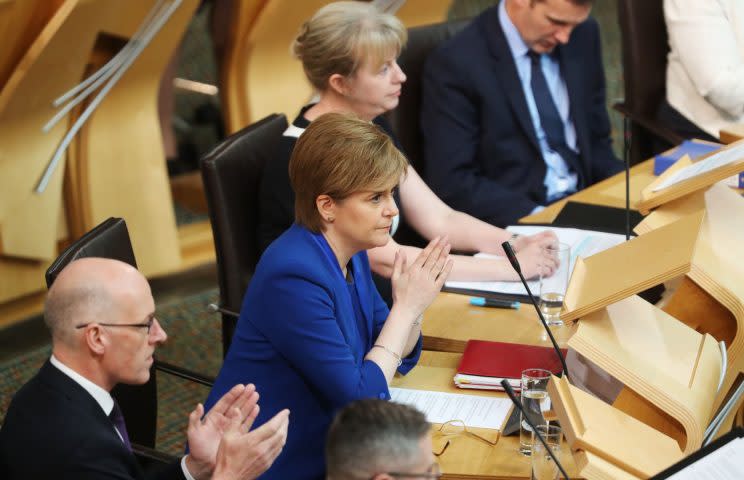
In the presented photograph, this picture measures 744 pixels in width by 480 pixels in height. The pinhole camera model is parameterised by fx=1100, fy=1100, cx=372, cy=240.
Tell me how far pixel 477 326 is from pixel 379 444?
1.06 m

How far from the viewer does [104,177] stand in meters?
4.12

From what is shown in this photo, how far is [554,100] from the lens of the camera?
3.60m

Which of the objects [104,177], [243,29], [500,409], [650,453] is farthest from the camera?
[243,29]

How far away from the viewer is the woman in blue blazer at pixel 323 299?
79.2 inches

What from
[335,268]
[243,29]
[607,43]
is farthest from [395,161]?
[607,43]

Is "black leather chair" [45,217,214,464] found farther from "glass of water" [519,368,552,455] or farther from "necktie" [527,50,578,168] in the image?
"necktie" [527,50,578,168]

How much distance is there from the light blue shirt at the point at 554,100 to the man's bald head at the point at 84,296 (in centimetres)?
200

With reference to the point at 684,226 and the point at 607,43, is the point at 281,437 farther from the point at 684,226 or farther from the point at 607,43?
the point at 607,43

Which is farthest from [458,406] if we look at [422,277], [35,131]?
[35,131]

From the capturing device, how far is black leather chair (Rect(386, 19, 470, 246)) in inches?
135

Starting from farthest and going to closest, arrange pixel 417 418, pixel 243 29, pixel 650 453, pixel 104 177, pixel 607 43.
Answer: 1. pixel 607 43
2. pixel 243 29
3. pixel 104 177
4. pixel 650 453
5. pixel 417 418

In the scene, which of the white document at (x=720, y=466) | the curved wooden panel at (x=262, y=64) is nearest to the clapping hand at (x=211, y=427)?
the white document at (x=720, y=466)

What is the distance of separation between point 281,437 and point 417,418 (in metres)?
0.41

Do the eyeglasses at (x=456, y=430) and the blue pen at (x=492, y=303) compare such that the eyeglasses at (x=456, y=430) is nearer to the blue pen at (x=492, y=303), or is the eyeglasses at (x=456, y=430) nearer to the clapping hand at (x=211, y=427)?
the clapping hand at (x=211, y=427)
